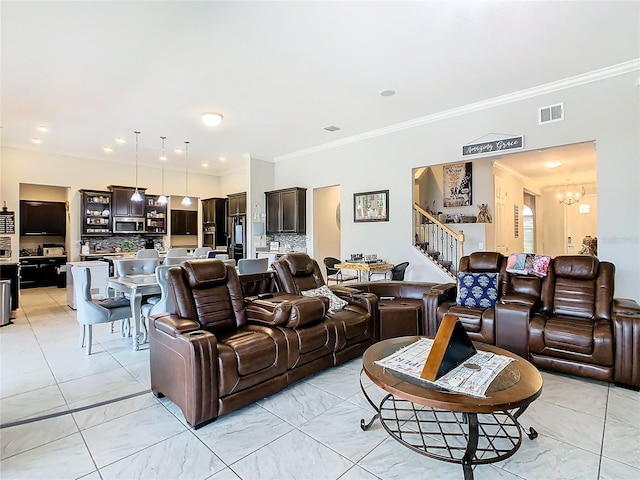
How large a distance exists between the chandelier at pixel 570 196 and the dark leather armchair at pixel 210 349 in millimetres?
10670

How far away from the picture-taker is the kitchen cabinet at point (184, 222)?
33.5 feet

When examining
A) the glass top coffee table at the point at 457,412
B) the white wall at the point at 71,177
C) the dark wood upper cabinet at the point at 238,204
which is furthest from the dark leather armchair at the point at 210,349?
the white wall at the point at 71,177

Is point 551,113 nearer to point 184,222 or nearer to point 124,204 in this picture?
point 124,204

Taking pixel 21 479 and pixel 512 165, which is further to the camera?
pixel 512 165

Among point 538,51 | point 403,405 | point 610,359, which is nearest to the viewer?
point 403,405

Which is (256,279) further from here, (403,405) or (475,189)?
(475,189)

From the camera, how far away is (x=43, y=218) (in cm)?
909

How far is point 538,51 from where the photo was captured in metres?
3.68

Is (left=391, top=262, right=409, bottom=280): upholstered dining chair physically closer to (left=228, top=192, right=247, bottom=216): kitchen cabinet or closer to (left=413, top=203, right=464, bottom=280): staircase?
(left=413, top=203, right=464, bottom=280): staircase

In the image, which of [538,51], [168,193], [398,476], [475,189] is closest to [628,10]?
[538,51]

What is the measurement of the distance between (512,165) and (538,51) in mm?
4981

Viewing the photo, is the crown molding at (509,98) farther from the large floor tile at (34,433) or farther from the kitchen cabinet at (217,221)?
the large floor tile at (34,433)

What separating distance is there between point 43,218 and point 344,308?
9.37 m

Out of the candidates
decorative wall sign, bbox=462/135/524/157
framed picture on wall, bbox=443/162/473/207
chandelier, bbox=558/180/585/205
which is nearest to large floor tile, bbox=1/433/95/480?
decorative wall sign, bbox=462/135/524/157
